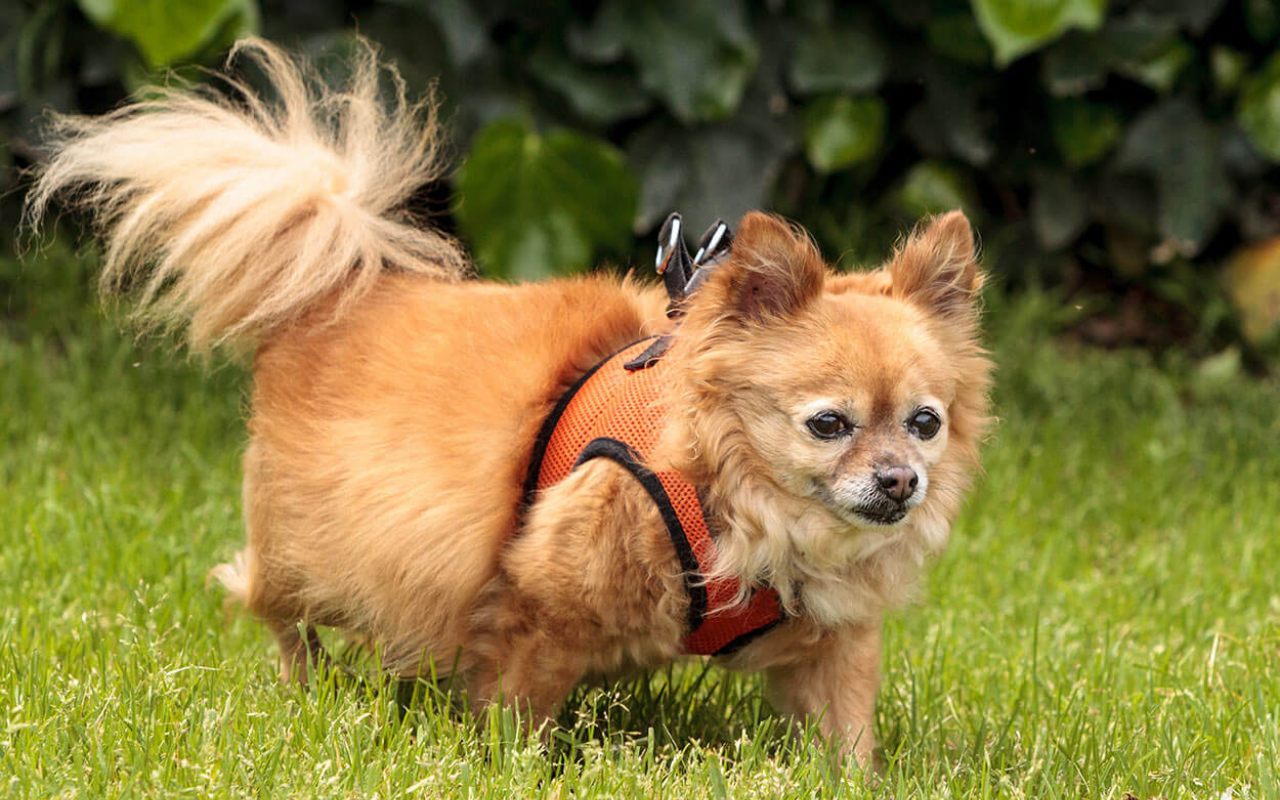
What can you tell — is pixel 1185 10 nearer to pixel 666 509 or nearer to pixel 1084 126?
pixel 1084 126

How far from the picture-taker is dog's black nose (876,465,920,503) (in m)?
2.61

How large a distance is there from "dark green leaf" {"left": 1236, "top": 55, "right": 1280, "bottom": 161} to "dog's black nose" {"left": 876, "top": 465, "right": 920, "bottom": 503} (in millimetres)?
3610

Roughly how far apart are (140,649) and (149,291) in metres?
0.78

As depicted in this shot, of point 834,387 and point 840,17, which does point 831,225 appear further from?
point 834,387

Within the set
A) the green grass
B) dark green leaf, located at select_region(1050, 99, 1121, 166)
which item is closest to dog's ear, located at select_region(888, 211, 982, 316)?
the green grass

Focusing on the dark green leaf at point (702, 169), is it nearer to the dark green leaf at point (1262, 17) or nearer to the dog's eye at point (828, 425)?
the dark green leaf at point (1262, 17)

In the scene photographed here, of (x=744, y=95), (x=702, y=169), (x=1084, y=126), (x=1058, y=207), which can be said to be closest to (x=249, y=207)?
(x=702, y=169)

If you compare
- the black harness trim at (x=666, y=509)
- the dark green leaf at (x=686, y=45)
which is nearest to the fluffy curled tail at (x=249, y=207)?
the black harness trim at (x=666, y=509)

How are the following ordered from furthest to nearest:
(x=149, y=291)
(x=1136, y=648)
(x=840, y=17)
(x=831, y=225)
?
(x=831, y=225) < (x=840, y=17) < (x=1136, y=648) < (x=149, y=291)

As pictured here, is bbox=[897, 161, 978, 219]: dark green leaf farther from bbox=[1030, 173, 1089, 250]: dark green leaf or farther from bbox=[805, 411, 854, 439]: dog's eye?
bbox=[805, 411, 854, 439]: dog's eye

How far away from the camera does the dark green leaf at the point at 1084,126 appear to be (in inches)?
225

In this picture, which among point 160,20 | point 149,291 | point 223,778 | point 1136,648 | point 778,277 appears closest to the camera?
point 223,778

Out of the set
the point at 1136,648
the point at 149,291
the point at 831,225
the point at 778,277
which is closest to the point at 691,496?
the point at 778,277

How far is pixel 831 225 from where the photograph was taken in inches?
246
